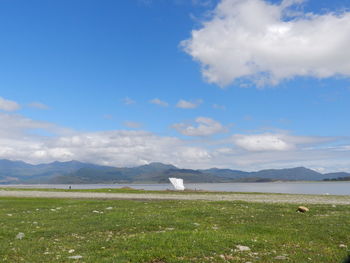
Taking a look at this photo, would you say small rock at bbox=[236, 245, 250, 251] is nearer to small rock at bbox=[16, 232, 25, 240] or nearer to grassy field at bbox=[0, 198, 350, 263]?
grassy field at bbox=[0, 198, 350, 263]

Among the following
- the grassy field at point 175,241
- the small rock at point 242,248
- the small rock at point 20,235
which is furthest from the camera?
the small rock at point 20,235

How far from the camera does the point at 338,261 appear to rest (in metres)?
13.0

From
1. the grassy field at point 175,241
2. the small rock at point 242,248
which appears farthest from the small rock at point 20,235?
the small rock at point 242,248

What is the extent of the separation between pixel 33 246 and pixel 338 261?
13315mm

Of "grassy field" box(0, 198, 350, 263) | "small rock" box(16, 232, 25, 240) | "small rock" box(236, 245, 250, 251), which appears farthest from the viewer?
"small rock" box(16, 232, 25, 240)

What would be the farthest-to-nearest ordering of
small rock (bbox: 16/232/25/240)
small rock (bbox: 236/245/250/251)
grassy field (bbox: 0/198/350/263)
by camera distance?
small rock (bbox: 16/232/25/240) < small rock (bbox: 236/245/250/251) < grassy field (bbox: 0/198/350/263)

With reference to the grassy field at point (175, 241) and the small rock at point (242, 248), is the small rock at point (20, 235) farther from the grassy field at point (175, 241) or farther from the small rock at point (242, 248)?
the small rock at point (242, 248)

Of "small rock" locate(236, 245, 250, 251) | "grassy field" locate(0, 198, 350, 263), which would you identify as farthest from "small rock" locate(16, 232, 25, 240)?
"small rock" locate(236, 245, 250, 251)

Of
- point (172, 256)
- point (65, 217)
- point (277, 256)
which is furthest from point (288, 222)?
point (65, 217)

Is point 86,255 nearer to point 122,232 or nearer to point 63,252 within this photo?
point 63,252

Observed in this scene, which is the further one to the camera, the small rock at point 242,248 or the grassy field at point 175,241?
the small rock at point 242,248

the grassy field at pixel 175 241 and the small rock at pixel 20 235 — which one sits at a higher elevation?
the grassy field at pixel 175 241

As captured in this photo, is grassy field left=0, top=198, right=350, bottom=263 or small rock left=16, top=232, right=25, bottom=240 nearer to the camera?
grassy field left=0, top=198, right=350, bottom=263

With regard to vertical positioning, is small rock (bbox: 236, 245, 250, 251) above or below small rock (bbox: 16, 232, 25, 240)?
above
